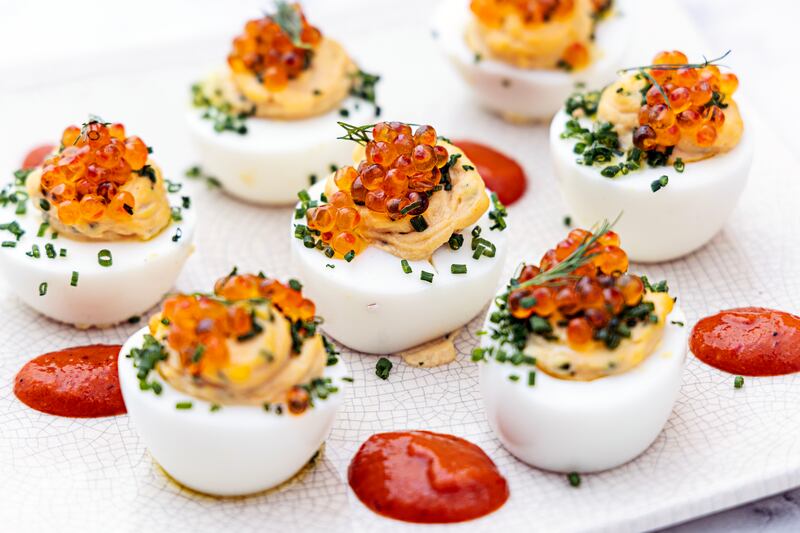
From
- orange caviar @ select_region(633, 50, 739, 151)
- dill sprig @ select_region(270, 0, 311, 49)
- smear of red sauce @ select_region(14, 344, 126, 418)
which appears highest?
orange caviar @ select_region(633, 50, 739, 151)

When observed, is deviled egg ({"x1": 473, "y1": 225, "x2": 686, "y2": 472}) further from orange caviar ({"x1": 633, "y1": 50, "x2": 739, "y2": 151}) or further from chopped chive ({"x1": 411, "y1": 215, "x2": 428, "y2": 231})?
orange caviar ({"x1": 633, "y1": 50, "x2": 739, "y2": 151})

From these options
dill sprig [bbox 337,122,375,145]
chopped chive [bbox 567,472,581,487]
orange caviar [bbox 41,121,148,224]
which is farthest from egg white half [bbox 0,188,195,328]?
chopped chive [bbox 567,472,581,487]

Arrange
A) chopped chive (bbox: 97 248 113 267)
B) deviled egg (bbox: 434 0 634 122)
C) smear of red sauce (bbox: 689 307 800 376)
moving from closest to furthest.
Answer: smear of red sauce (bbox: 689 307 800 376), chopped chive (bbox: 97 248 113 267), deviled egg (bbox: 434 0 634 122)

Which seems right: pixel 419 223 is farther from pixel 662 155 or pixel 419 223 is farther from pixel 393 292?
pixel 662 155

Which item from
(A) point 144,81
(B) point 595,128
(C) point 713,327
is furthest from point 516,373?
(A) point 144,81

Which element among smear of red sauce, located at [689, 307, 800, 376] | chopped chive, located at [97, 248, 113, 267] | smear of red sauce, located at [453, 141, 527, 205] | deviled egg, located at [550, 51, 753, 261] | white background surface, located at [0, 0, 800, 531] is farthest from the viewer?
white background surface, located at [0, 0, 800, 531]

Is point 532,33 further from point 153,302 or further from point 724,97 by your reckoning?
point 153,302

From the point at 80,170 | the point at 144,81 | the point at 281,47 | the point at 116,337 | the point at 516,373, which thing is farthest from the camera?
the point at 144,81

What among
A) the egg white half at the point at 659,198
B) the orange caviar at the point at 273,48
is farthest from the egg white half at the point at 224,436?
the orange caviar at the point at 273,48
